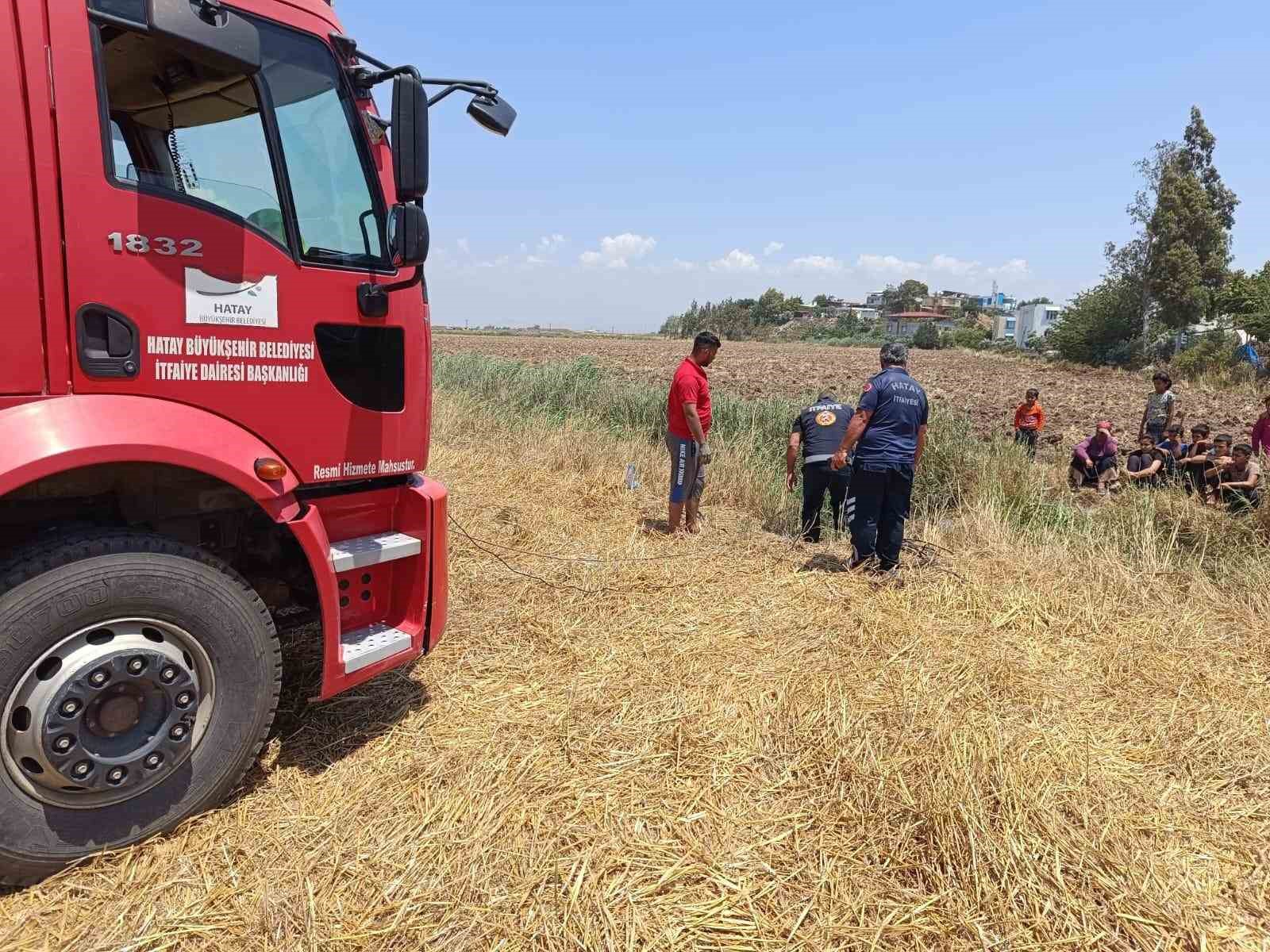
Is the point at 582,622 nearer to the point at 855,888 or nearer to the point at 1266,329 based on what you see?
the point at 855,888

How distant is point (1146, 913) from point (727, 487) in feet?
19.7

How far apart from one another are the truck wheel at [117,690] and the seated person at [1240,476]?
797cm

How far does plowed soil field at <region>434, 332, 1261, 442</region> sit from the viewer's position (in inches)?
621

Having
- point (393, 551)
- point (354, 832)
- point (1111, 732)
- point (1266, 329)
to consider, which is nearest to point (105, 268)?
point (393, 551)

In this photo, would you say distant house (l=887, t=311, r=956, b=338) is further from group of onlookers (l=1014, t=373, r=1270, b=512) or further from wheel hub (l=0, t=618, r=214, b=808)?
wheel hub (l=0, t=618, r=214, b=808)

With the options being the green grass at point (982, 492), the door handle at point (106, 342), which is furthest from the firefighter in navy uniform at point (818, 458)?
the door handle at point (106, 342)

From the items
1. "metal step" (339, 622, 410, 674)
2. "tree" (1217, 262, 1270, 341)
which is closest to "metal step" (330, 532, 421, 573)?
"metal step" (339, 622, 410, 674)

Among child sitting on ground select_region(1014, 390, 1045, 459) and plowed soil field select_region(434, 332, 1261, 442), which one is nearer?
child sitting on ground select_region(1014, 390, 1045, 459)

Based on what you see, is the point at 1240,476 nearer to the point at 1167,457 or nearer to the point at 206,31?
the point at 1167,457

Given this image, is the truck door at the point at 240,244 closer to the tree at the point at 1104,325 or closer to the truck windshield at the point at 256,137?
the truck windshield at the point at 256,137

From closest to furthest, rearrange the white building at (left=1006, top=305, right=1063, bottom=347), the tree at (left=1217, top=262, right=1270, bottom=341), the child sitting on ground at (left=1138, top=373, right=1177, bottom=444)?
the child sitting on ground at (left=1138, top=373, right=1177, bottom=444) → the tree at (left=1217, top=262, right=1270, bottom=341) → the white building at (left=1006, top=305, right=1063, bottom=347)

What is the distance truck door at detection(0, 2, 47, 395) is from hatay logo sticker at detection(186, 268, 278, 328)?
396 mm

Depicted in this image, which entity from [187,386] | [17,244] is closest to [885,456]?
[187,386]

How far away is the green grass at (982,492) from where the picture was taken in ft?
19.0
